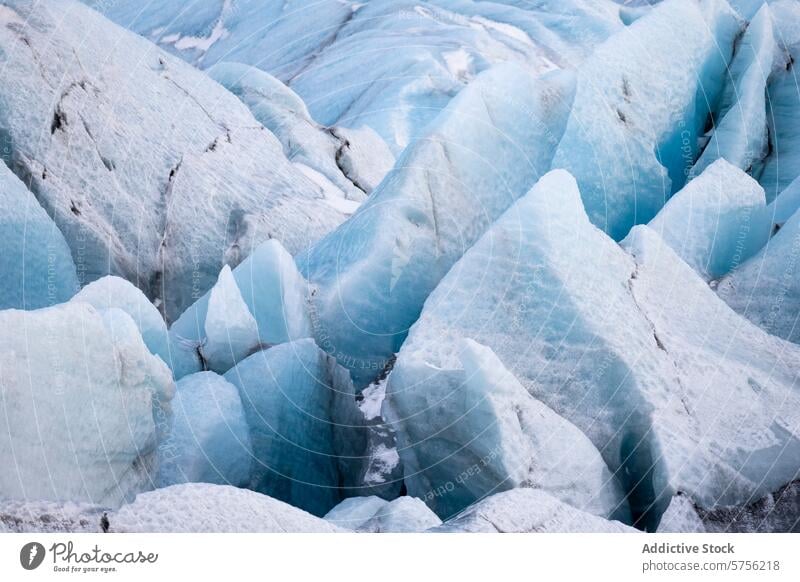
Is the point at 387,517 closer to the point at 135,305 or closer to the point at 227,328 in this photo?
the point at 227,328

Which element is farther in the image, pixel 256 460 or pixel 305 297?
pixel 305 297

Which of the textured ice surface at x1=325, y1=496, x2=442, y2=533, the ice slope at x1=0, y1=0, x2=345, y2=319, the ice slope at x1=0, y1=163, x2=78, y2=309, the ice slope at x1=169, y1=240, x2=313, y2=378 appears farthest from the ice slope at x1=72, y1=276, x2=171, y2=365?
the textured ice surface at x1=325, y1=496, x2=442, y2=533

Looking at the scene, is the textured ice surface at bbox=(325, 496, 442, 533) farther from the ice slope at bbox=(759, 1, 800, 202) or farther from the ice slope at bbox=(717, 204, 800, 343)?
the ice slope at bbox=(759, 1, 800, 202)

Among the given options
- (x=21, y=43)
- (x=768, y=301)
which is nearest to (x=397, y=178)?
(x=768, y=301)

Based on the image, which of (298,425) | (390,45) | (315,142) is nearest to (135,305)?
(298,425)
